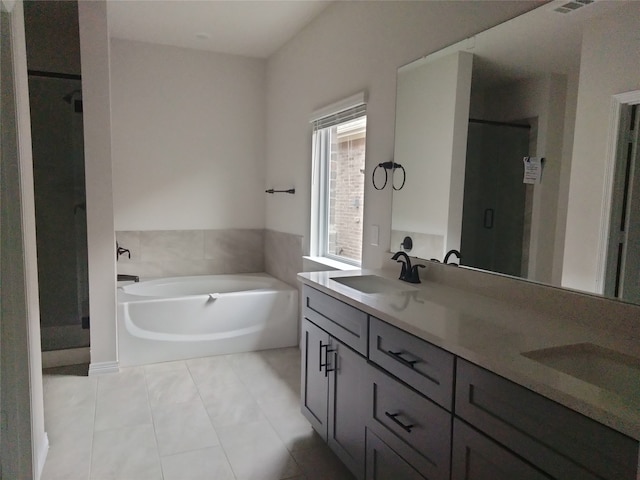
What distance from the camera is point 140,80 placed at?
4078mm

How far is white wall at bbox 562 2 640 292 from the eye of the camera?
1.38 m

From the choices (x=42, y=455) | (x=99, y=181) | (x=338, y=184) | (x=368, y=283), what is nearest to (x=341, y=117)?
(x=338, y=184)

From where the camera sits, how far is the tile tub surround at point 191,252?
4180 millimetres

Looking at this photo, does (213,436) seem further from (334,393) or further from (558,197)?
(558,197)

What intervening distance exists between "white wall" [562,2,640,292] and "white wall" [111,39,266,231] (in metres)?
3.49

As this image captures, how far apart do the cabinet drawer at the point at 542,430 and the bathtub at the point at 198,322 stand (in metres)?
2.61

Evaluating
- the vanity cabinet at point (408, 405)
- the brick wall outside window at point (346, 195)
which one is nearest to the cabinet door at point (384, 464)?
the vanity cabinet at point (408, 405)

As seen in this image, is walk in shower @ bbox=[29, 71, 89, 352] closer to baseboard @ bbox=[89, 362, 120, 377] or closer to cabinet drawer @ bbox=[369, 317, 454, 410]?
baseboard @ bbox=[89, 362, 120, 377]

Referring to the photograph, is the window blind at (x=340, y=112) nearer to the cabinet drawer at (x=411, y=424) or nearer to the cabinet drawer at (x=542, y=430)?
the cabinet drawer at (x=411, y=424)

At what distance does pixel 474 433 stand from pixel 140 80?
162 inches

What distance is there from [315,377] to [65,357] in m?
2.27

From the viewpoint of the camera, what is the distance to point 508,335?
1.33m

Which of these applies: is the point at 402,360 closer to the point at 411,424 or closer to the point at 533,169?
the point at 411,424

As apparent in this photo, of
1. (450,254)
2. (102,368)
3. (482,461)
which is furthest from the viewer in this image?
(102,368)
